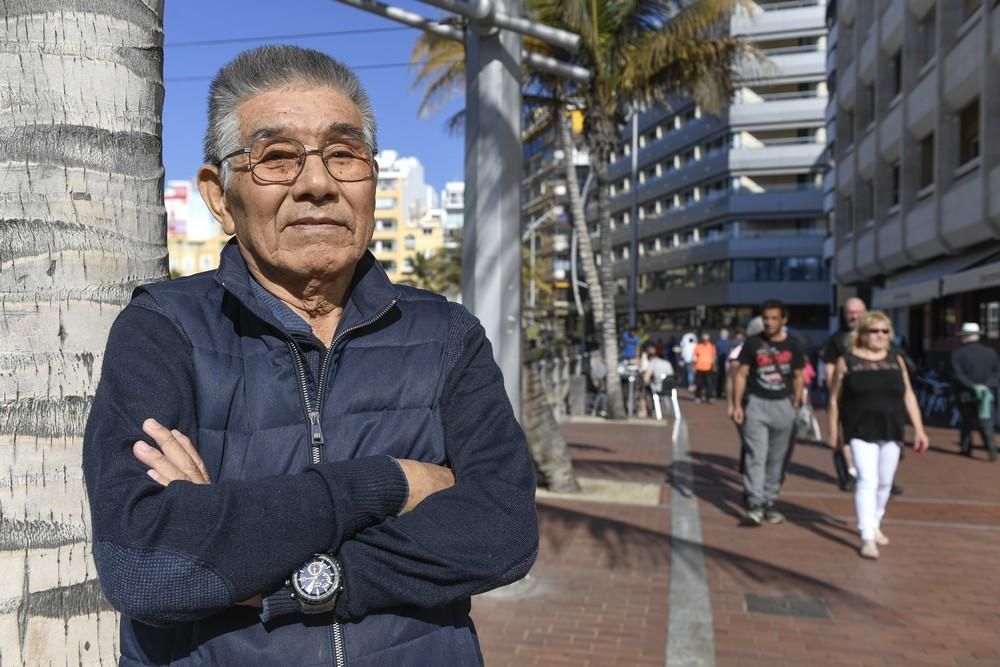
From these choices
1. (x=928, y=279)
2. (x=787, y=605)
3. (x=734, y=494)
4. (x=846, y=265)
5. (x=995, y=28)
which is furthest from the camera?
(x=846, y=265)

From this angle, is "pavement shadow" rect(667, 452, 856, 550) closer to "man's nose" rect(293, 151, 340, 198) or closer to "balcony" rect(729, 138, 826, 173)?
"man's nose" rect(293, 151, 340, 198)

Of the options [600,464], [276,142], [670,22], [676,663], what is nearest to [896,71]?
[670,22]

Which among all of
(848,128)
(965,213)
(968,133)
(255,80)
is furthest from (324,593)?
(848,128)

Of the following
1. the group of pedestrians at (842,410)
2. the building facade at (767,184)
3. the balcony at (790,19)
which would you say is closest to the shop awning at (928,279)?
the group of pedestrians at (842,410)

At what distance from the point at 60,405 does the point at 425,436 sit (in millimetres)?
688

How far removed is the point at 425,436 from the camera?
170cm

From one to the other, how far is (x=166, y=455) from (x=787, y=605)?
15.6 ft

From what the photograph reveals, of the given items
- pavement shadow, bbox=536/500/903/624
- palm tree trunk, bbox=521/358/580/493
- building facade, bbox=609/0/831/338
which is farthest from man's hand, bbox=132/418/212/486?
building facade, bbox=609/0/831/338

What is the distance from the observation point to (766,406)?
7.66 m

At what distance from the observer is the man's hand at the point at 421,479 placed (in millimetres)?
1599

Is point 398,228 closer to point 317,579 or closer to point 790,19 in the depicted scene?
point 790,19

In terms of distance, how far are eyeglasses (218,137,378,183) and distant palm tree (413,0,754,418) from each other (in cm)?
1280

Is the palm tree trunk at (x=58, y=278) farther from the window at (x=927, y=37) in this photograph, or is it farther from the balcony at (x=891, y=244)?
the balcony at (x=891, y=244)

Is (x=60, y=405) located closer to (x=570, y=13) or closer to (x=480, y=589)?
(x=480, y=589)
